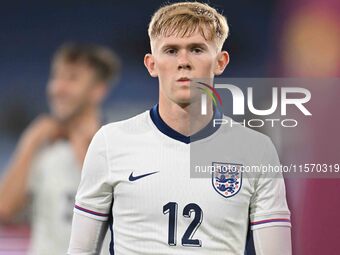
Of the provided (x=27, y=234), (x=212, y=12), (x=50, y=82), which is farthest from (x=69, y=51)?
(x=212, y=12)

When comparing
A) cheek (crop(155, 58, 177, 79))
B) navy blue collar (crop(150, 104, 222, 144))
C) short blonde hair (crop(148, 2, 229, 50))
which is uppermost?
short blonde hair (crop(148, 2, 229, 50))

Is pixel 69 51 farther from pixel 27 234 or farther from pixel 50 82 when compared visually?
pixel 27 234

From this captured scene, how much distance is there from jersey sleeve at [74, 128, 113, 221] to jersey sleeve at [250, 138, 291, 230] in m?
0.33

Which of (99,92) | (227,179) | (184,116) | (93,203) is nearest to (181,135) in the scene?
(184,116)

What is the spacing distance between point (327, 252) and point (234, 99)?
0.63m

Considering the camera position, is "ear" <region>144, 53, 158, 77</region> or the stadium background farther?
the stadium background

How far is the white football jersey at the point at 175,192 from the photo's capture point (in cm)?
167

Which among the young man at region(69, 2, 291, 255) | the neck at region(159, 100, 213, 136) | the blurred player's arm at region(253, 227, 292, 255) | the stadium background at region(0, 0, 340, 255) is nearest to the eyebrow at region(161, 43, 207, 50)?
the young man at region(69, 2, 291, 255)

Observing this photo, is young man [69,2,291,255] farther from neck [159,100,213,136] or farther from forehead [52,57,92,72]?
forehead [52,57,92,72]

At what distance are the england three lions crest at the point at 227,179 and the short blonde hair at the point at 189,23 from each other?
0.28 meters

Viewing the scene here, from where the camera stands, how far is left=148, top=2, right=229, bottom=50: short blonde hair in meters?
1.72

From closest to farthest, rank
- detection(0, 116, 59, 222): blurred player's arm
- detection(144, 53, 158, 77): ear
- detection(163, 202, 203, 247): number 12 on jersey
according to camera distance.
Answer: detection(163, 202, 203, 247): number 12 on jersey
detection(144, 53, 158, 77): ear
detection(0, 116, 59, 222): blurred player's arm

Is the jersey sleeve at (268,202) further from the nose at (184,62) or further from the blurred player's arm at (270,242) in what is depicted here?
the nose at (184,62)

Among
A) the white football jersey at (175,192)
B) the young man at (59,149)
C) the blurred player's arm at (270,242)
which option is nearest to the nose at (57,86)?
the young man at (59,149)
